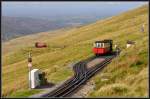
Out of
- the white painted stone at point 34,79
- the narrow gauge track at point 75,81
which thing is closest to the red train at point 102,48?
the narrow gauge track at point 75,81

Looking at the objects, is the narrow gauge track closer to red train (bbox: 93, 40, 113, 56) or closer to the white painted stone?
the white painted stone

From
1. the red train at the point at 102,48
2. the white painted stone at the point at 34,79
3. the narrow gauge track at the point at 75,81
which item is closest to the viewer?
the narrow gauge track at the point at 75,81

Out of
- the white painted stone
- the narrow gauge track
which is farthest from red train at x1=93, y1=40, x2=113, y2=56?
the white painted stone

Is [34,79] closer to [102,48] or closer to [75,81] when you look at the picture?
[75,81]

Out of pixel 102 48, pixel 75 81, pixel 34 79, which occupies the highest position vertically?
pixel 102 48

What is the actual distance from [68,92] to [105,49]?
32904 millimetres

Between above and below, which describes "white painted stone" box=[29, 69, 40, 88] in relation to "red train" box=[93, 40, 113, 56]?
below

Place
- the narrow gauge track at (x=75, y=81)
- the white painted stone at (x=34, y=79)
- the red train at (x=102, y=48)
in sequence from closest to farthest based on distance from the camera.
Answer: the narrow gauge track at (x=75, y=81)
the white painted stone at (x=34, y=79)
the red train at (x=102, y=48)

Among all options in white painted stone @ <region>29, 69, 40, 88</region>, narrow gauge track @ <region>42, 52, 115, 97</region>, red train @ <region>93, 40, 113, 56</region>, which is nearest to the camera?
narrow gauge track @ <region>42, 52, 115, 97</region>

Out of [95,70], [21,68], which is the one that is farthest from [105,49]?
[21,68]

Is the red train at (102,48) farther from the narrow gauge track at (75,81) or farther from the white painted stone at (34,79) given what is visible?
the white painted stone at (34,79)

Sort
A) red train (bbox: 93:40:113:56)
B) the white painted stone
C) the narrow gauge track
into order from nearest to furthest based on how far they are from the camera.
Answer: the narrow gauge track < the white painted stone < red train (bbox: 93:40:113:56)

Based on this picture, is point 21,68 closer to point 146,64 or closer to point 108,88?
point 146,64

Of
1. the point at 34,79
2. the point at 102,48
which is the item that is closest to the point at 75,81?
the point at 34,79
